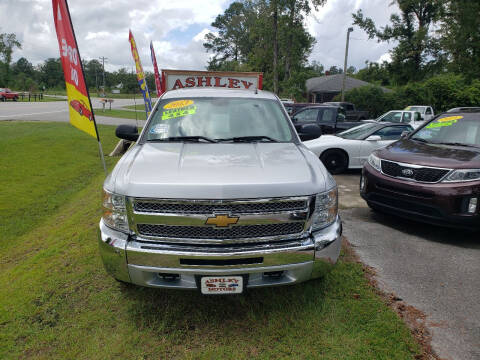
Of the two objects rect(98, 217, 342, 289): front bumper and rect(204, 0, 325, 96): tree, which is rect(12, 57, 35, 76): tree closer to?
rect(204, 0, 325, 96): tree

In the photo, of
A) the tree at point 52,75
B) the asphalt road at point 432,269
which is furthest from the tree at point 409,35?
the tree at point 52,75

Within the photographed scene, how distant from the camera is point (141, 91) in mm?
11180

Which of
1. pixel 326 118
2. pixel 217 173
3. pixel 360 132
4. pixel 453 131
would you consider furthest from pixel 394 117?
pixel 217 173

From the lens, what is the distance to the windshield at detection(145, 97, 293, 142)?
3.62 m

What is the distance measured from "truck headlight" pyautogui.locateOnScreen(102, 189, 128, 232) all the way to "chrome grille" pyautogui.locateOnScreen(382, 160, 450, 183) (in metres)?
3.69

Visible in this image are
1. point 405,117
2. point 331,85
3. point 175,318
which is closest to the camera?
point 175,318

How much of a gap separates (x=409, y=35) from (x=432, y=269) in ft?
129

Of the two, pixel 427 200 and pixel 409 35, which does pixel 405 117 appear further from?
pixel 409 35

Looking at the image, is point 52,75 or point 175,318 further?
point 52,75

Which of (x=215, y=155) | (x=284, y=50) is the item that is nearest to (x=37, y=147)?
(x=215, y=155)

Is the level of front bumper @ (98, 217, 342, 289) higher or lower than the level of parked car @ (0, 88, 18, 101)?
lower

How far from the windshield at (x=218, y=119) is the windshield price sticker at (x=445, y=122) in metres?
3.03

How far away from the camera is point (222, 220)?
244 cm

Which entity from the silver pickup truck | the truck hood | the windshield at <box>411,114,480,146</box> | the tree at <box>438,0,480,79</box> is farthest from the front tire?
the tree at <box>438,0,480,79</box>
